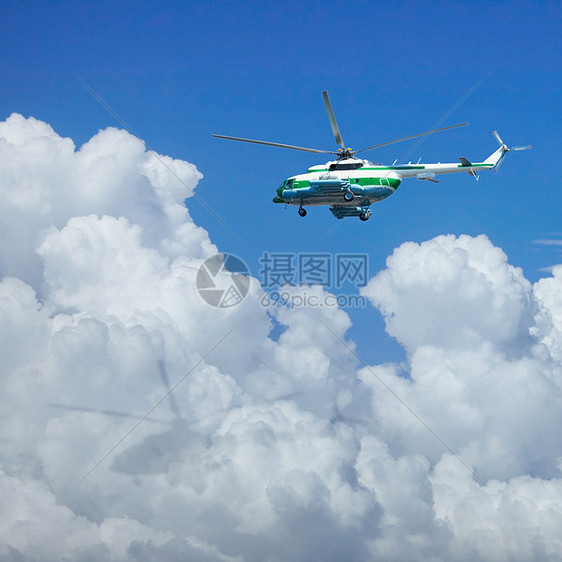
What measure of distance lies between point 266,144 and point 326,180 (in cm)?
871

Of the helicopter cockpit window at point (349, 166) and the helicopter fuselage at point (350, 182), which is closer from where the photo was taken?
the helicopter fuselage at point (350, 182)

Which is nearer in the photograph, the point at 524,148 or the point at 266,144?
the point at 266,144

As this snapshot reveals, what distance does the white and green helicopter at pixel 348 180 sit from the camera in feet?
366

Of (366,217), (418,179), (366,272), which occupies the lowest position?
(366,272)

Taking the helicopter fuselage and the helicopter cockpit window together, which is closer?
the helicopter fuselage

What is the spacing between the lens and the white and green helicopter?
366 ft

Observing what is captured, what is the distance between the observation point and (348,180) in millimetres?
111938

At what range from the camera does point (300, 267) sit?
113 m

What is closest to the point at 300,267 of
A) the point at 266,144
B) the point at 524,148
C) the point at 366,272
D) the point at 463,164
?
the point at 366,272

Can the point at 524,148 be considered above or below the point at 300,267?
above

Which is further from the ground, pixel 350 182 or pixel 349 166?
pixel 349 166

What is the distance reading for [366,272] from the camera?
358 ft

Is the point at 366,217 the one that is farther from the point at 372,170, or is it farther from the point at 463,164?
the point at 463,164

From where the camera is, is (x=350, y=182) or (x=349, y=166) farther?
(x=349, y=166)
